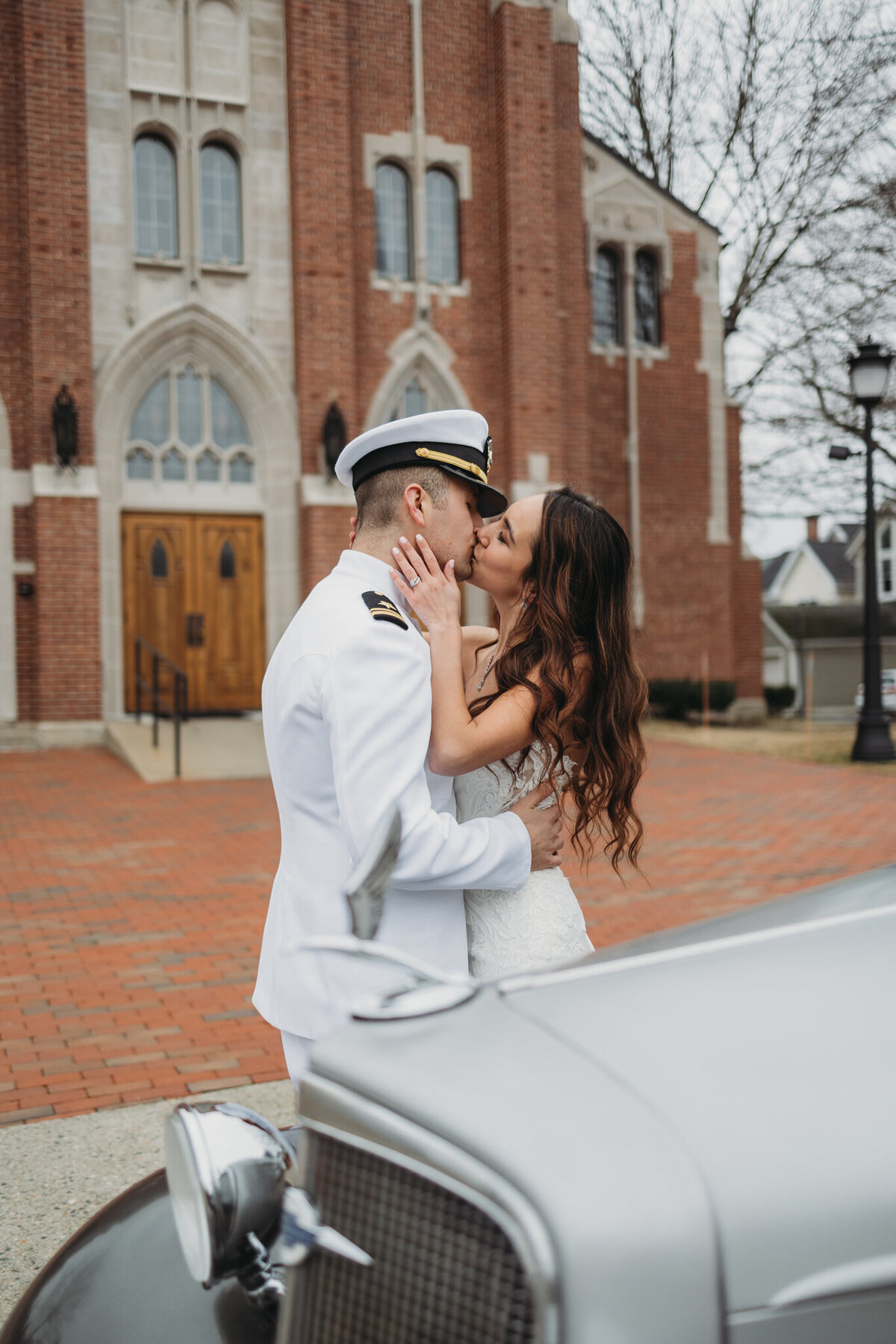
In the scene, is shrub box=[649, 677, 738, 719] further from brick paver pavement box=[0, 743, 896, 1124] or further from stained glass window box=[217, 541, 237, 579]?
stained glass window box=[217, 541, 237, 579]

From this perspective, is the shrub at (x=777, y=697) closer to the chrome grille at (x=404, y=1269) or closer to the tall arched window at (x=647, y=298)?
the tall arched window at (x=647, y=298)

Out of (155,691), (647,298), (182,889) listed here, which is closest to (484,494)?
(182,889)

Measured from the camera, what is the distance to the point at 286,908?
2.03 metres

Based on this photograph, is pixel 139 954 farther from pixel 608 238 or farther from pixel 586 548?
pixel 608 238

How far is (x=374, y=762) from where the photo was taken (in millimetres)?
1793

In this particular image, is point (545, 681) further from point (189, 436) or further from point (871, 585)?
point (189, 436)

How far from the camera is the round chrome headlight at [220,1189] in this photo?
1294 millimetres

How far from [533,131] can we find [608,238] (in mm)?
3061

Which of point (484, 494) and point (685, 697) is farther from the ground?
point (484, 494)

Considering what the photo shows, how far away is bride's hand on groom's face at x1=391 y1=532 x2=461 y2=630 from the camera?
2.09 metres

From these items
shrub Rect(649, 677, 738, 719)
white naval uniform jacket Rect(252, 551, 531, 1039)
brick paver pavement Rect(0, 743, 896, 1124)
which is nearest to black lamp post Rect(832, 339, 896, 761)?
brick paver pavement Rect(0, 743, 896, 1124)

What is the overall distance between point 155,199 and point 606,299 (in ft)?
26.1

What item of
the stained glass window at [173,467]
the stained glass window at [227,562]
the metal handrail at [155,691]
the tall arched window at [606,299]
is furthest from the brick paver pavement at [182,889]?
the tall arched window at [606,299]

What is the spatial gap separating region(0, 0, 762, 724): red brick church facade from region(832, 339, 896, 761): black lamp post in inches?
196
